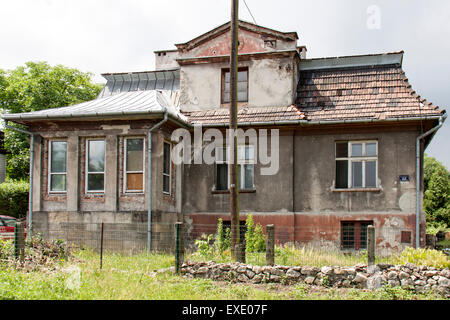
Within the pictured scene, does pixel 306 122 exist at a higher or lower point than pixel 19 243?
higher

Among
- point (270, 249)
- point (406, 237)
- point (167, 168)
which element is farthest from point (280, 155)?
point (270, 249)

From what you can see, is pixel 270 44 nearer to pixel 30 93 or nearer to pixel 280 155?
pixel 280 155

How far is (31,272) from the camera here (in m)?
11.9

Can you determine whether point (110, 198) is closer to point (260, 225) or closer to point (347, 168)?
point (260, 225)

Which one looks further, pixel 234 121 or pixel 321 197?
pixel 321 197

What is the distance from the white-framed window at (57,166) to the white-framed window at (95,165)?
856mm

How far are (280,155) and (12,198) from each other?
61.4 feet

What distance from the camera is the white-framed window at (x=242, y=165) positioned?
63.2 ft

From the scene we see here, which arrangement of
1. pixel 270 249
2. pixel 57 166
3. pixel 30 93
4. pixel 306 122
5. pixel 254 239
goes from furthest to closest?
pixel 30 93 < pixel 57 166 < pixel 306 122 < pixel 254 239 < pixel 270 249

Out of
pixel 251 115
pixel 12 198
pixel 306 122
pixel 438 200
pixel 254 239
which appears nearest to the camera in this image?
pixel 254 239

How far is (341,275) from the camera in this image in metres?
11.7

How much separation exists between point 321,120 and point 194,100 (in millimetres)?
4964
